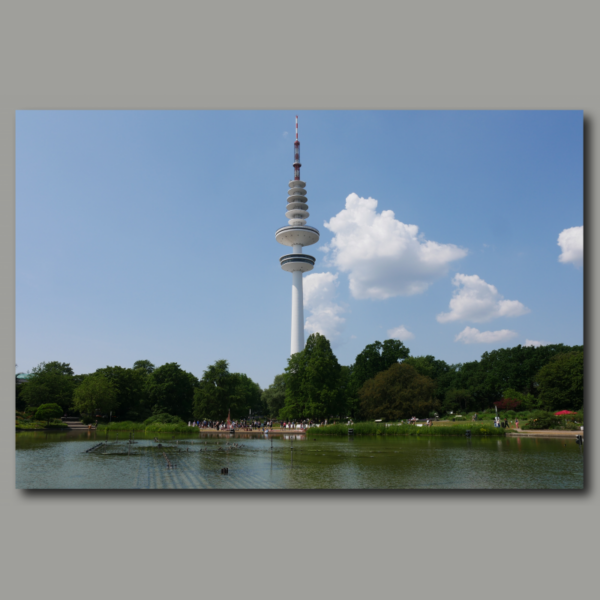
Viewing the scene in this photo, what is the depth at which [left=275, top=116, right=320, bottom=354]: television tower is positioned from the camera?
2749 inches

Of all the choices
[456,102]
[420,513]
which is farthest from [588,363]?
[456,102]

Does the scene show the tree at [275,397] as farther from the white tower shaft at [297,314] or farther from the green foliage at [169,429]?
the green foliage at [169,429]

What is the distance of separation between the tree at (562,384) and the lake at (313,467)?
32.5 ft

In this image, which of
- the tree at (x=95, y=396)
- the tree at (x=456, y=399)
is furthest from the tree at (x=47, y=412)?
the tree at (x=456, y=399)

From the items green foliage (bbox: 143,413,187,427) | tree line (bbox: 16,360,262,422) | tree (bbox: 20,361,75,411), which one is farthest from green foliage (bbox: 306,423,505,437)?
tree (bbox: 20,361,75,411)

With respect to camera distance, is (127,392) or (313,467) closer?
(313,467)

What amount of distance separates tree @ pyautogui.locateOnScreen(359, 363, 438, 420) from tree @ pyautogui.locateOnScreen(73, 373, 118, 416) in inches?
926

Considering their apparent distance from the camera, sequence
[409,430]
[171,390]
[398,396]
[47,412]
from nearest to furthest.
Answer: [409,430] < [47,412] < [398,396] < [171,390]

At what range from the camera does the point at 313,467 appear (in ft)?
53.6

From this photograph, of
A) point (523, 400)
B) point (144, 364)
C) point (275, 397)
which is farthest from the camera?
point (275, 397)

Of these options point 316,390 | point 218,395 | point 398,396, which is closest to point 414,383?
point 398,396

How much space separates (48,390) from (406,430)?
98.7ft

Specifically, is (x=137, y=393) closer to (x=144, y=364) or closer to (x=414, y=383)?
(x=144, y=364)

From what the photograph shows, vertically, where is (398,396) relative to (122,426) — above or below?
above
